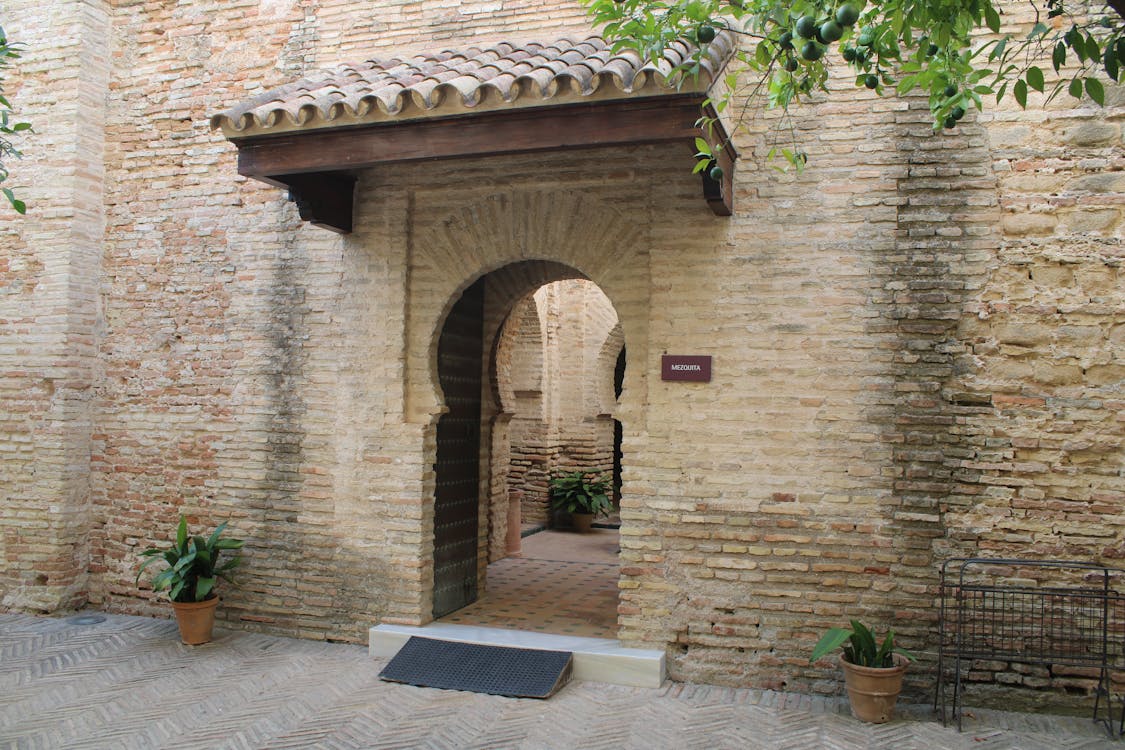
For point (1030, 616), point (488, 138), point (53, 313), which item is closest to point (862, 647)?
point (1030, 616)

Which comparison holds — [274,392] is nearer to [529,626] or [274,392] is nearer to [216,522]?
[216,522]

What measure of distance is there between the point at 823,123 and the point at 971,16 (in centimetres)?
218

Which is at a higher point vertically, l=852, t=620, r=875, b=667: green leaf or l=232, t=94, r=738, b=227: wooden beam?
l=232, t=94, r=738, b=227: wooden beam

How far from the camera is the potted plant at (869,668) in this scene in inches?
184

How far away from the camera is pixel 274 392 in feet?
21.1

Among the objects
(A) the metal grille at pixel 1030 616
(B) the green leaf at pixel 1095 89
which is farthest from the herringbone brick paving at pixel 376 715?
(B) the green leaf at pixel 1095 89

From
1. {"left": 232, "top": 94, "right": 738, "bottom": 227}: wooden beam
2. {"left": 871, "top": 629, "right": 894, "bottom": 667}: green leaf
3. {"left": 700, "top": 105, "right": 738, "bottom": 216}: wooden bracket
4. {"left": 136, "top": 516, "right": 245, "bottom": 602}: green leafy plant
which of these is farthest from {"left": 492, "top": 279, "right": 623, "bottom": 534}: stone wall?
{"left": 871, "top": 629, "right": 894, "bottom": 667}: green leaf

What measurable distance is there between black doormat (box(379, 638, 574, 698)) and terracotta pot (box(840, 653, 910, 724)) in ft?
5.94

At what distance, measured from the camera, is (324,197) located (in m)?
5.91

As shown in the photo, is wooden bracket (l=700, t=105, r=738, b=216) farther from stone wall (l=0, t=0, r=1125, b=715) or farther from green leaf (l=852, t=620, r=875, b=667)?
green leaf (l=852, t=620, r=875, b=667)

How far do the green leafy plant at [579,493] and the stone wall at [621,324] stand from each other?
4633 millimetres

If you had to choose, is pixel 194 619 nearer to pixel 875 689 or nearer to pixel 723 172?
pixel 875 689

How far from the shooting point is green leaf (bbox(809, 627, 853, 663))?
15.3 feet

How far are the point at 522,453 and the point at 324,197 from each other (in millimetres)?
7144
